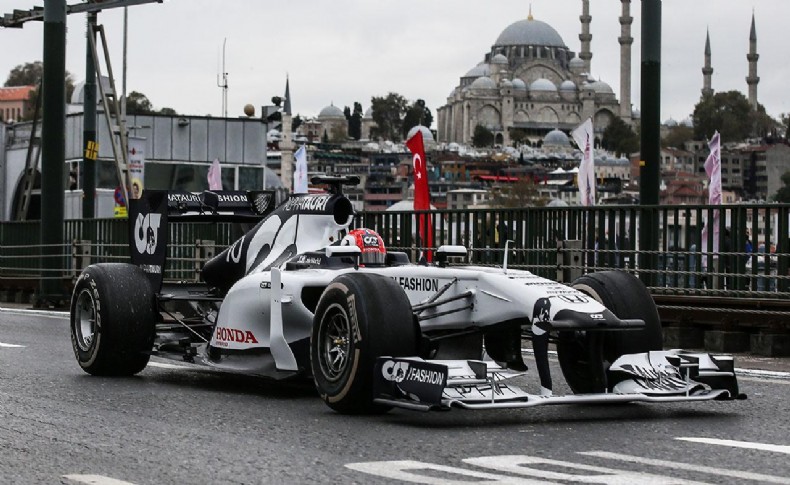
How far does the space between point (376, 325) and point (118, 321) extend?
11.3ft

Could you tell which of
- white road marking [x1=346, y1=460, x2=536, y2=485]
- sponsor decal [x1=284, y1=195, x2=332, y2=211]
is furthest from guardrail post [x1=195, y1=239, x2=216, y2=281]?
white road marking [x1=346, y1=460, x2=536, y2=485]

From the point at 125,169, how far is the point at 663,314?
84.4ft

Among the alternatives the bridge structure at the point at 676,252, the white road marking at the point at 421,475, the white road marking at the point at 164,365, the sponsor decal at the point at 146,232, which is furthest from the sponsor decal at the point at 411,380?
the bridge structure at the point at 676,252

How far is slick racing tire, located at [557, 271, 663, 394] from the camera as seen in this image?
A: 1002 centimetres

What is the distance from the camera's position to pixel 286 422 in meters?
9.59

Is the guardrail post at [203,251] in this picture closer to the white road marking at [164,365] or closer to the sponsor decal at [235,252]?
the white road marking at [164,365]

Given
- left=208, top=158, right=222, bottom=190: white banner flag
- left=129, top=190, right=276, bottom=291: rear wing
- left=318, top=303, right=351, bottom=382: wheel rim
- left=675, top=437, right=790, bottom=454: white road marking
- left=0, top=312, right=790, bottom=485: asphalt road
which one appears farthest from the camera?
left=208, top=158, right=222, bottom=190: white banner flag

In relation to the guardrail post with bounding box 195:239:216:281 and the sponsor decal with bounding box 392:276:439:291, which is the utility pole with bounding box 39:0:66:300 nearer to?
the guardrail post with bounding box 195:239:216:281

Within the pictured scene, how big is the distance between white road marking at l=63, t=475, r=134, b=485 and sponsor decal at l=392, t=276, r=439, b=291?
11.2 feet

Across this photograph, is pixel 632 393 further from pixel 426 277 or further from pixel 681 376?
pixel 426 277

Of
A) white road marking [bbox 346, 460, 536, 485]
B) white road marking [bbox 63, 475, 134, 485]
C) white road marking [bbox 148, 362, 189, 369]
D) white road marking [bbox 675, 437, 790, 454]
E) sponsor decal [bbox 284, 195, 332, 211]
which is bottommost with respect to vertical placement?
white road marking [bbox 63, 475, 134, 485]

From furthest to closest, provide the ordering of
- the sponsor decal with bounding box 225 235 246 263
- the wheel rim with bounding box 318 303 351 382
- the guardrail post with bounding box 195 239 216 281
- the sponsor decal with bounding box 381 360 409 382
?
1. the guardrail post with bounding box 195 239 216 281
2. the sponsor decal with bounding box 225 235 246 263
3. the wheel rim with bounding box 318 303 351 382
4. the sponsor decal with bounding box 381 360 409 382

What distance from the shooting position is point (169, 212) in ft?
44.3

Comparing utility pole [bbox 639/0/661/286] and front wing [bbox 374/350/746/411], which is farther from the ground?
utility pole [bbox 639/0/661/286]
